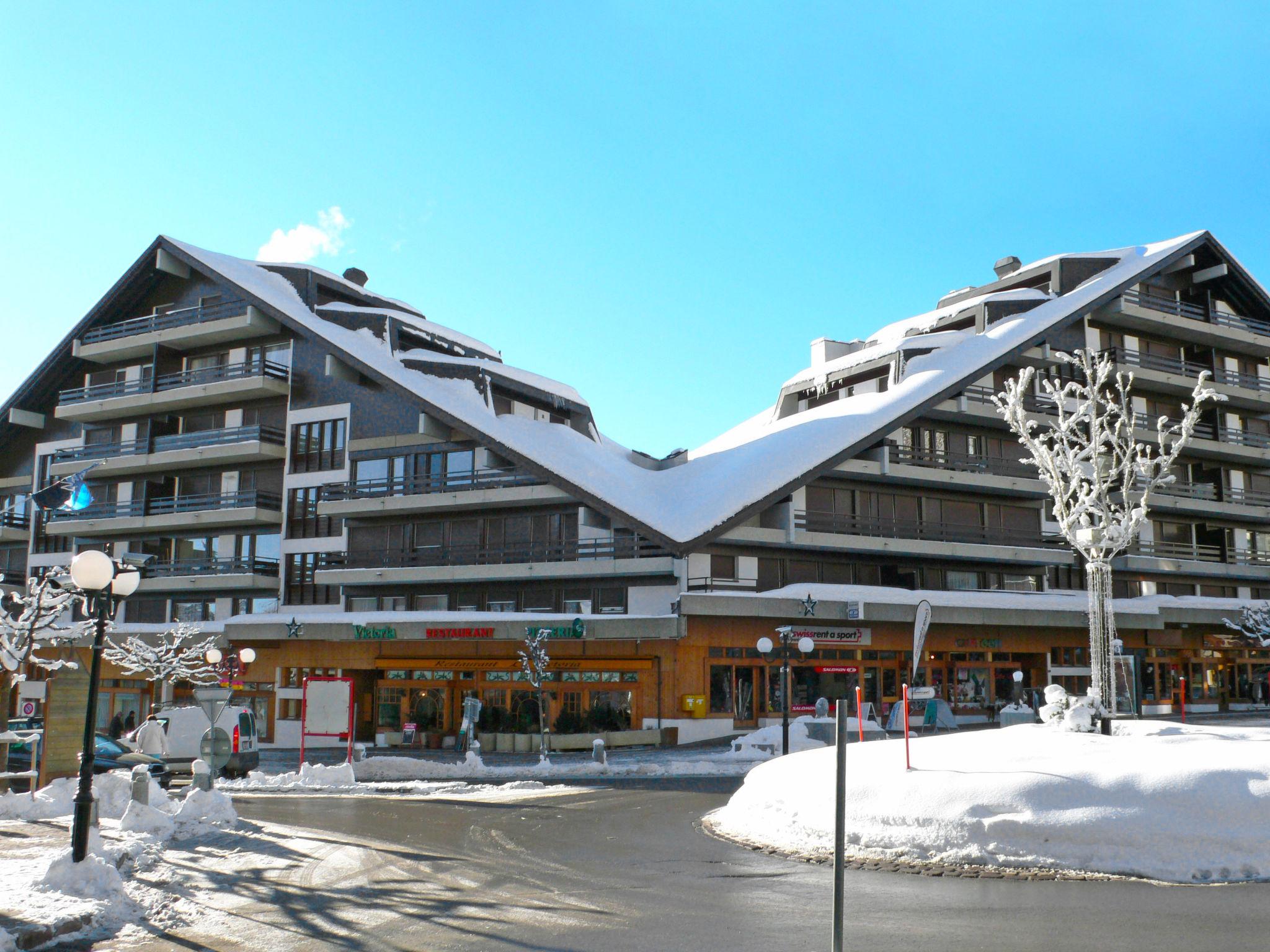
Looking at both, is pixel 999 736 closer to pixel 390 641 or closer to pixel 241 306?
pixel 390 641

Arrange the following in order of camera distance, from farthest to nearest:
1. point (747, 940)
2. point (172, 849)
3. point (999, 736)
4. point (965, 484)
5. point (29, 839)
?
point (965, 484), point (999, 736), point (172, 849), point (29, 839), point (747, 940)

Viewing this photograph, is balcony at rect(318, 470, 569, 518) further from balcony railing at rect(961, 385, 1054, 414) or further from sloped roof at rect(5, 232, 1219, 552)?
balcony railing at rect(961, 385, 1054, 414)

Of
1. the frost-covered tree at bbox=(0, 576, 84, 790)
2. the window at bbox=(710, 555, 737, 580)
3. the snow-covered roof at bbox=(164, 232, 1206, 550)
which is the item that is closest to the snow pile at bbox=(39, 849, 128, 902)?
the frost-covered tree at bbox=(0, 576, 84, 790)

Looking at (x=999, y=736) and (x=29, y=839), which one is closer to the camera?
(x=29, y=839)

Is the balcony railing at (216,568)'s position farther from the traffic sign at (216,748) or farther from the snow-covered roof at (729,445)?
the traffic sign at (216,748)

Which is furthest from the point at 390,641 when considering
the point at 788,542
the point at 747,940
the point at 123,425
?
the point at 747,940

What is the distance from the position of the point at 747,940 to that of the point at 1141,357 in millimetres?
48136

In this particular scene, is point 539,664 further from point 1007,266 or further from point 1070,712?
point 1007,266

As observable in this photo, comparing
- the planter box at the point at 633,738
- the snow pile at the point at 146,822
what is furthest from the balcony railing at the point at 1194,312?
the snow pile at the point at 146,822

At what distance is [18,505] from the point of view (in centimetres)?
5647

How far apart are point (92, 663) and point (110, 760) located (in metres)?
12.5

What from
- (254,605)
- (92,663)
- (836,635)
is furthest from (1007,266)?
(92,663)

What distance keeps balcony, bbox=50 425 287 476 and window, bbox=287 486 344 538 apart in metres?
1.96

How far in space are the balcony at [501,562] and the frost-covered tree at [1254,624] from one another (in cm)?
2746
